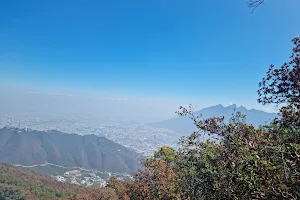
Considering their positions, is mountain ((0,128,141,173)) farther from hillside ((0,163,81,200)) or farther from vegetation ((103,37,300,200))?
vegetation ((103,37,300,200))

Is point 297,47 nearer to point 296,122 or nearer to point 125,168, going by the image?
point 296,122

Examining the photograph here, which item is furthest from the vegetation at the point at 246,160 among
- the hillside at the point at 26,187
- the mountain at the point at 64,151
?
the mountain at the point at 64,151

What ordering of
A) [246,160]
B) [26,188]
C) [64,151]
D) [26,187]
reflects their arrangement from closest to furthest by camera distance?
[246,160]
[26,188]
[26,187]
[64,151]

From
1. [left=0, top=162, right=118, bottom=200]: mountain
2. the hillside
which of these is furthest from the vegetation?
the hillside

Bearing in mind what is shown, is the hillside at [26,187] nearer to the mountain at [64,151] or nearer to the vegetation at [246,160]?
the vegetation at [246,160]

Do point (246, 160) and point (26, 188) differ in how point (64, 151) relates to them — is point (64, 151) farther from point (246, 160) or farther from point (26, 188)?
point (246, 160)

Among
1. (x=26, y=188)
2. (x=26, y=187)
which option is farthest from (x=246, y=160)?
(x=26, y=187)

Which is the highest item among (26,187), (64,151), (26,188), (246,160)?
(246,160)
